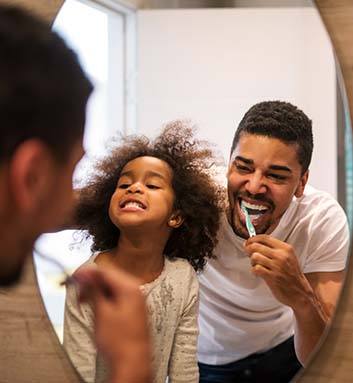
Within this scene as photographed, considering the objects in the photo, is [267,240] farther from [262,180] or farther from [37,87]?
[37,87]

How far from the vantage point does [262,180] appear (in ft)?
2.61

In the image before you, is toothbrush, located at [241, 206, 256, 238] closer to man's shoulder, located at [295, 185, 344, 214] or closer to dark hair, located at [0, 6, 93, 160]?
man's shoulder, located at [295, 185, 344, 214]

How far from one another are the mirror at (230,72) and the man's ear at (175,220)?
0.08 m

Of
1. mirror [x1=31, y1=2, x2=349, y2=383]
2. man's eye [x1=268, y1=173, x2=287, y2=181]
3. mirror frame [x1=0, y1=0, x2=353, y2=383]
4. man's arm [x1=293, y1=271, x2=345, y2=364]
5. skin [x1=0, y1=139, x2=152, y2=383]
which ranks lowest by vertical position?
mirror frame [x1=0, y1=0, x2=353, y2=383]

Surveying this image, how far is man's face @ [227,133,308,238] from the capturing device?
791 millimetres

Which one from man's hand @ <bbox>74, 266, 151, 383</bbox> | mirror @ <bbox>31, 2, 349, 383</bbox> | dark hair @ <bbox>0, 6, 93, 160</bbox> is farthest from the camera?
mirror @ <bbox>31, 2, 349, 383</bbox>

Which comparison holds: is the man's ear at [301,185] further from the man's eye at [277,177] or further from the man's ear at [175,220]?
the man's ear at [175,220]

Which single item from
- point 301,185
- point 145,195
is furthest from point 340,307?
point 145,195

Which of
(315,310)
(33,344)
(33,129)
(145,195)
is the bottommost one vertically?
(33,344)

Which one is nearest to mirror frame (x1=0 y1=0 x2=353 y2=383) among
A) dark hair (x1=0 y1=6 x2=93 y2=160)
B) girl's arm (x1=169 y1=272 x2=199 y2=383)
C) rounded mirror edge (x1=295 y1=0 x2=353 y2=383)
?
rounded mirror edge (x1=295 y1=0 x2=353 y2=383)

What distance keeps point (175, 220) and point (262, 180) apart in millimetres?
101

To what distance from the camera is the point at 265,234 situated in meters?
0.80

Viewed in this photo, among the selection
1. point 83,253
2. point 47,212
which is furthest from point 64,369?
point 47,212

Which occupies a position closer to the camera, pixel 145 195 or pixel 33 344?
pixel 145 195
